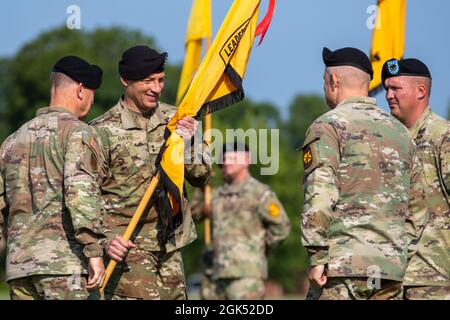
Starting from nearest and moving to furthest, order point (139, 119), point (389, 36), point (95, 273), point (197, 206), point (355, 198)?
point (355, 198), point (95, 273), point (139, 119), point (389, 36), point (197, 206)

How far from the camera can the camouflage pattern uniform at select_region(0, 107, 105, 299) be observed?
9312 mm

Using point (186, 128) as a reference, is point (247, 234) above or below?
below

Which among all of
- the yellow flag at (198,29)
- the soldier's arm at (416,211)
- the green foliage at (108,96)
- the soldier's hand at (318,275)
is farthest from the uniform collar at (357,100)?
the green foliage at (108,96)

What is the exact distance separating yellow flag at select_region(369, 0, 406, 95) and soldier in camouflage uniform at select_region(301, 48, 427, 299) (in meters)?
3.38

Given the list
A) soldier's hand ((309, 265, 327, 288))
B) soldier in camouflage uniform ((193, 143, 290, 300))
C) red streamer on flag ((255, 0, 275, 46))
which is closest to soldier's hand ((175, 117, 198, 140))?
red streamer on flag ((255, 0, 275, 46))

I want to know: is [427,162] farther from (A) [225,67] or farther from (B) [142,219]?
(B) [142,219]

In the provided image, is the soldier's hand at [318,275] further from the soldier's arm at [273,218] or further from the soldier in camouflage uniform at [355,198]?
the soldier's arm at [273,218]

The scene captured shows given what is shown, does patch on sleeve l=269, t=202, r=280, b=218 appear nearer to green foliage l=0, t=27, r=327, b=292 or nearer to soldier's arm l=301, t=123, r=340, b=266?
soldier's arm l=301, t=123, r=340, b=266

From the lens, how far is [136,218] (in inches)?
398

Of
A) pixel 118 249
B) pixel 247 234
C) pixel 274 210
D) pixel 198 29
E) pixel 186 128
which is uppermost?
pixel 198 29

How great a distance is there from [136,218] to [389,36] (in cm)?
413

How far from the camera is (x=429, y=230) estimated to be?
33.4 feet

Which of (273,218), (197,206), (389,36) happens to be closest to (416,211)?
(389,36)

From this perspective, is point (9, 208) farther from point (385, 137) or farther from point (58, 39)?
point (58, 39)
